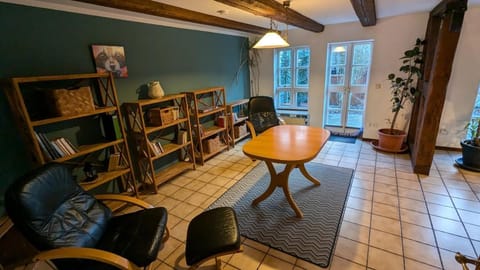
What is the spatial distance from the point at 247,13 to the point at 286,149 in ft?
6.65

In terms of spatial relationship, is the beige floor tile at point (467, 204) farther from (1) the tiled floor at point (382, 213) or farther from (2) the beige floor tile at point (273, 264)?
(2) the beige floor tile at point (273, 264)

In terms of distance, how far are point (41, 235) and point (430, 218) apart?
→ 320cm

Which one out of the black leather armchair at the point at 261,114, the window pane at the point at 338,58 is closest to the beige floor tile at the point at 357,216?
the black leather armchair at the point at 261,114

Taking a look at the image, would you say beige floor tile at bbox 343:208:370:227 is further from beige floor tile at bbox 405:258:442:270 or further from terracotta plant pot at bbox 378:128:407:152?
terracotta plant pot at bbox 378:128:407:152

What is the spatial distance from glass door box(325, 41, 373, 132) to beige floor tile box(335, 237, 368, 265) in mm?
3345

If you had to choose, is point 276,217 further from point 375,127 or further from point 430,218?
point 375,127

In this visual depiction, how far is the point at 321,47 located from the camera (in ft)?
14.9

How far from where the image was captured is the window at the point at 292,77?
4934 mm

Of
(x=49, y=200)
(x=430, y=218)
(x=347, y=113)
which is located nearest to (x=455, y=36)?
(x=430, y=218)

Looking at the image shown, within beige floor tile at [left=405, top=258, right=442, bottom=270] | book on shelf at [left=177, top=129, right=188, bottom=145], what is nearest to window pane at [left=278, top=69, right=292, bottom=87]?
book on shelf at [left=177, top=129, right=188, bottom=145]

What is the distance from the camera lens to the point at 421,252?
186cm

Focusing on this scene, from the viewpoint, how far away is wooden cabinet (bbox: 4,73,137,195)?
1.91 metres

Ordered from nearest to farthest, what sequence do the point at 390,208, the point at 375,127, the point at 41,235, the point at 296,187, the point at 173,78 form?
the point at 41,235 < the point at 390,208 < the point at 296,187 < the point at 173,78 < the point at 375,127

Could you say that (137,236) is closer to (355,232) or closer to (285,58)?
(355,232)
